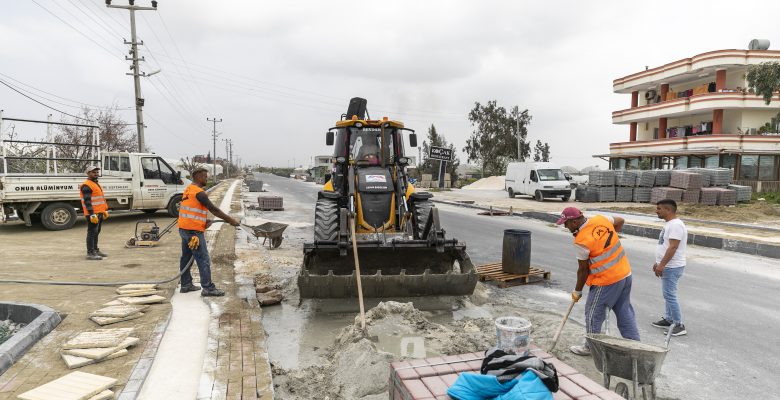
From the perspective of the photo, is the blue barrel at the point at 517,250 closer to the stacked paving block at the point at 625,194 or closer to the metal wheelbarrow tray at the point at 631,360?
the metal wheelbarrow tray at the point at 631,360

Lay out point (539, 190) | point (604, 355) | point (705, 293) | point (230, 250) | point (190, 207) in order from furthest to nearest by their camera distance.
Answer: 1. point (539, 190)
2. point (230, 250)
3. point (705, 293)
4. point (190, 207)
5. point (604, 355)

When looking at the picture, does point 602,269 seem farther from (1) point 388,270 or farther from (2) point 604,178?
(2) point 604,178

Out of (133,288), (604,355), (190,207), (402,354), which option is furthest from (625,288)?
(133,288)

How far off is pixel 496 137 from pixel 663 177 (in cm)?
3335

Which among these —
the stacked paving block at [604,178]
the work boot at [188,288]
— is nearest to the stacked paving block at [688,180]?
the stacked paving block at [604,178]

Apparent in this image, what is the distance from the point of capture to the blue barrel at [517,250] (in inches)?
299

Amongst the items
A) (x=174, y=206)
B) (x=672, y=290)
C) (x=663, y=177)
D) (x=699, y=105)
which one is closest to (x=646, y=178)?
(x=663, y=177)

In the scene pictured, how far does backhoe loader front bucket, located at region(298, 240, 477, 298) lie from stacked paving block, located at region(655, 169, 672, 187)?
21084 millimetres

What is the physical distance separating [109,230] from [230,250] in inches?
214

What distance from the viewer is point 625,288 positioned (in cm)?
432

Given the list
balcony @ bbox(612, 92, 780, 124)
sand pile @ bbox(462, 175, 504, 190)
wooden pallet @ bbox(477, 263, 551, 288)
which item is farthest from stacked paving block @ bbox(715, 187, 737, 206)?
sand pile @ bbox(462, 175, 504, 190)

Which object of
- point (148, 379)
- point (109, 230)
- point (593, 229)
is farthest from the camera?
point (109, 230)

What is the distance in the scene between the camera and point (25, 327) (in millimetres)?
4551

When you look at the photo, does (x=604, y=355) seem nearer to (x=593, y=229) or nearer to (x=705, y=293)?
(x=593, y=229)
